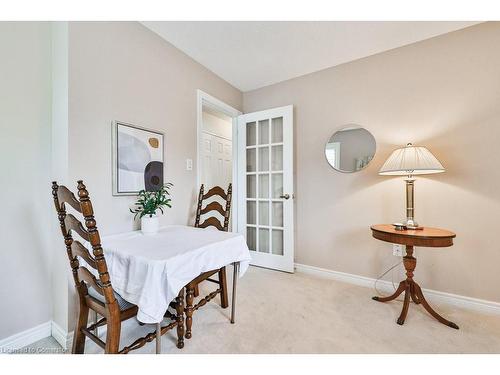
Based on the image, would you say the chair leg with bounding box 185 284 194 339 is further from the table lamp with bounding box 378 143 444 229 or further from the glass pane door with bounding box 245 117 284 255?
the table lamp with bounding box 378 143 444 229

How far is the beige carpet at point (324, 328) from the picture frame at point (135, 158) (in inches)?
40.5

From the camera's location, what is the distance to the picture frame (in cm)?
170

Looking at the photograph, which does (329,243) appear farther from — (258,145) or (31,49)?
(31,49)

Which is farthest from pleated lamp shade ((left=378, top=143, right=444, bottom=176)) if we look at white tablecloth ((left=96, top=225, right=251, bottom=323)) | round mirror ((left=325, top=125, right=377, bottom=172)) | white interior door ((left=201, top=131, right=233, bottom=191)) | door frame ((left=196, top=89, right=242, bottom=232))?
white interior door ((left=201, top=131, right=233, bottom=191))

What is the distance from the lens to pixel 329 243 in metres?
2.60

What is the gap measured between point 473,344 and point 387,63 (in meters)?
2.34

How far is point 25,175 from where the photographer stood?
146cm

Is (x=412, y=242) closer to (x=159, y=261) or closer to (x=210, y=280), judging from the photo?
(x=210, y=280)

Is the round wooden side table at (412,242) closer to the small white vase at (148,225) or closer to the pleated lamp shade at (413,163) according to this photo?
the pleated lamp shade at (413,163)

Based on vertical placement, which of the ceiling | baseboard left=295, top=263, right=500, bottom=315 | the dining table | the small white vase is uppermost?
the ceiling

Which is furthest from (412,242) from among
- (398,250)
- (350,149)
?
(350,149)

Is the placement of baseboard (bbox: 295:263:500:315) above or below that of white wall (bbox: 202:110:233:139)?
below

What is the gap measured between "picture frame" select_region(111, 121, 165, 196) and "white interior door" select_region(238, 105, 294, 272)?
1.27m
